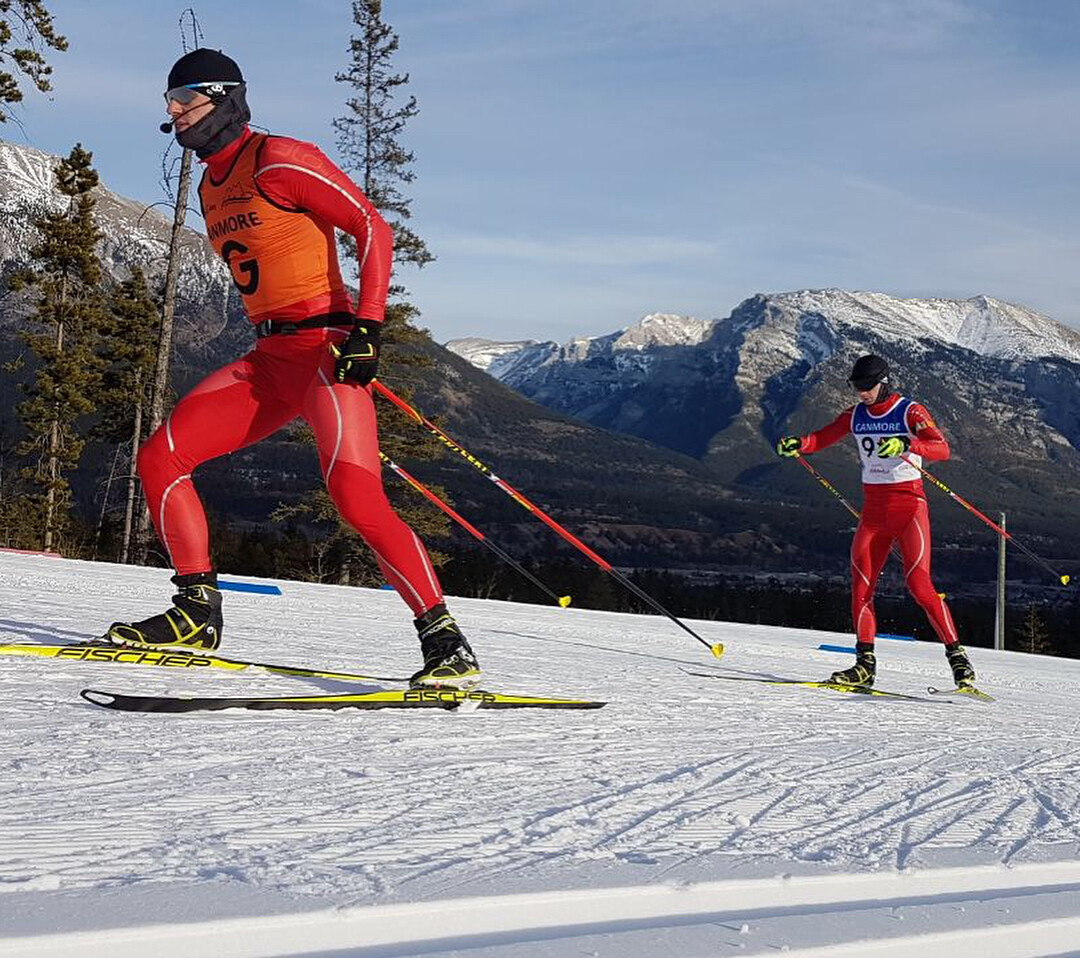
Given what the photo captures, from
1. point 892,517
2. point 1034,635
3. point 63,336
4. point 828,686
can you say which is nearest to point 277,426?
point 828,686

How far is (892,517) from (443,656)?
3865mm

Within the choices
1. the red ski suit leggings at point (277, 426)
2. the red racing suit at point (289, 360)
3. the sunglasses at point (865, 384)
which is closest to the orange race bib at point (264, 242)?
the red racing suit at point (289, 360)

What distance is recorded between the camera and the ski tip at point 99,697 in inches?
127

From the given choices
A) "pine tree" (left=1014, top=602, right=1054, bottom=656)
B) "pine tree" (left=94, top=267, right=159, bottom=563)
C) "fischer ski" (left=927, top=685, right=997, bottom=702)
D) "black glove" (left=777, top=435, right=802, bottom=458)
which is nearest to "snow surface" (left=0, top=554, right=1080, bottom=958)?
"fischer ski" (left=927, top=685, right=997, bottom=702)

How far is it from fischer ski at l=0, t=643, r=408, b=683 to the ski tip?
31.1 inches

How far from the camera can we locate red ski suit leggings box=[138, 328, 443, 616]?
401 cm

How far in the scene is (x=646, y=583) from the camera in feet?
295

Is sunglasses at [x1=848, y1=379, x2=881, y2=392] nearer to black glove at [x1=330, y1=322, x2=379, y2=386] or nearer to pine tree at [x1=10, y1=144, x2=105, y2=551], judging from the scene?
black glove at [x1=330, y1=322, x2=379, y2=386]

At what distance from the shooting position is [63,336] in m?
38.8

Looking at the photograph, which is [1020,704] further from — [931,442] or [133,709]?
[133,709]

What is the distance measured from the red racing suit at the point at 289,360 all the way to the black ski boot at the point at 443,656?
5 centimetres

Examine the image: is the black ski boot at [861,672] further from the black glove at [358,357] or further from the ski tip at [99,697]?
the ski tip at [99,697]

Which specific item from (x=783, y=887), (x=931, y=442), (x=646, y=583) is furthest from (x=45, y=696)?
(x=646, y=583)

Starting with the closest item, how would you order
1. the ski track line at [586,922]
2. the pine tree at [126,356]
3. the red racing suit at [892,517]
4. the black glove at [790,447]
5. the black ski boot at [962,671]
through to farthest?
the ski track line at [586,922]
the black ski boot at [962,671]
the red racing suit at [892,517]
the black glove at [790,447]
the pine tree at [126,356]
